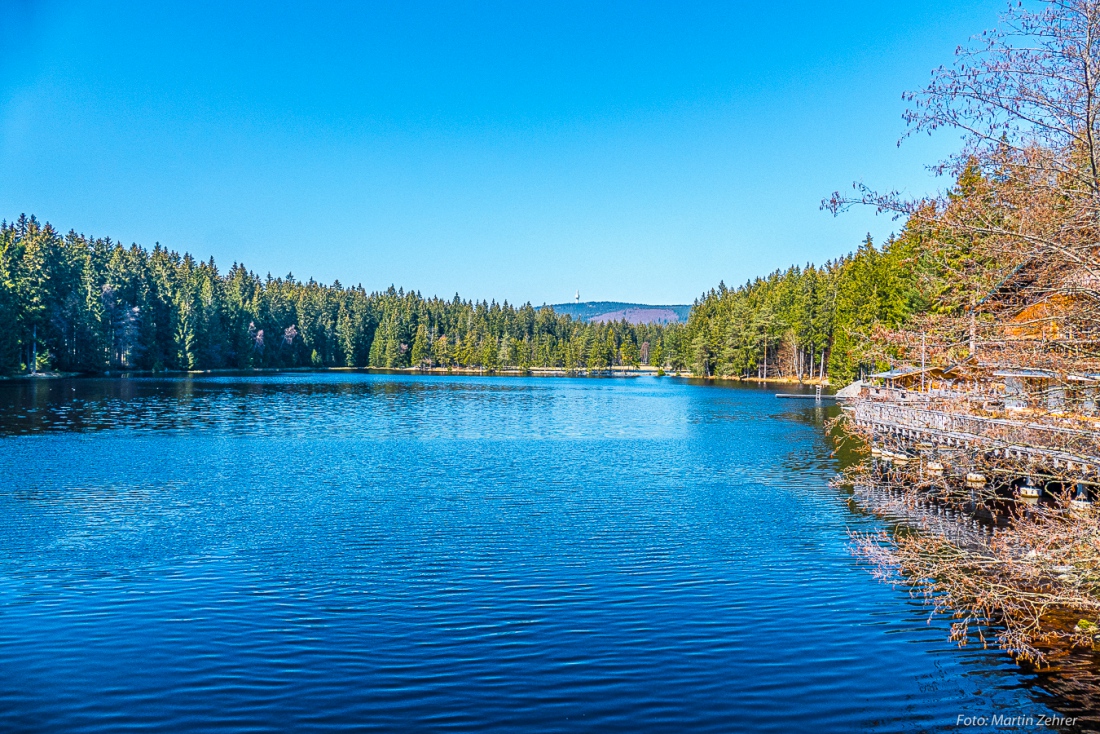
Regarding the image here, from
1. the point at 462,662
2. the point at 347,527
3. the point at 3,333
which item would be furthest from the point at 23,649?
the point at 3,333

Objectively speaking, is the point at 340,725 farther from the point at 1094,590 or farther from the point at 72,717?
the point at 1094,590

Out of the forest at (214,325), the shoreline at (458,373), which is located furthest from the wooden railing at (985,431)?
the forest at (214,325)

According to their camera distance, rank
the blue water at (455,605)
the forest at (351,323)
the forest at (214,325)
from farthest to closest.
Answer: the forest at (214,325) → the forest at (351,323) → the blue water at (455,605)

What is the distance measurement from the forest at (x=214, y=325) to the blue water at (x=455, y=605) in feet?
231

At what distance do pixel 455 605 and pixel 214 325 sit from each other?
124m

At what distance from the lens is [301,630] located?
12438 millimetres

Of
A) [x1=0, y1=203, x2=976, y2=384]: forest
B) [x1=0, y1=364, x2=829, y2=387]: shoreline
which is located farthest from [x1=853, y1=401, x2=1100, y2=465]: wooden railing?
[x1=0, y1=364, x2=829, y2=387]: shoreline

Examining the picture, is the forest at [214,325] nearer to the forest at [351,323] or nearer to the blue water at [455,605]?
the forest at [351,323]

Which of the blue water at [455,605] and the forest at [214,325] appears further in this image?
the forest at [214,325]

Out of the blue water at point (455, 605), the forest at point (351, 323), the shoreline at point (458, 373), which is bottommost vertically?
the blue water at point (455, 605)

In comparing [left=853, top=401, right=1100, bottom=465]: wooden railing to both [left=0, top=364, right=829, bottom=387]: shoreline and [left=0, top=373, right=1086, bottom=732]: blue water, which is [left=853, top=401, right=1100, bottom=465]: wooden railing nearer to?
[left=0, top=373, right=1086, bottom=732]: blue water

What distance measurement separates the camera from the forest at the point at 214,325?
89312mm

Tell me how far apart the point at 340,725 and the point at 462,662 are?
2.26 meters

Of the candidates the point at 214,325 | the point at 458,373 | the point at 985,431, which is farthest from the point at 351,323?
the point at 985,431
